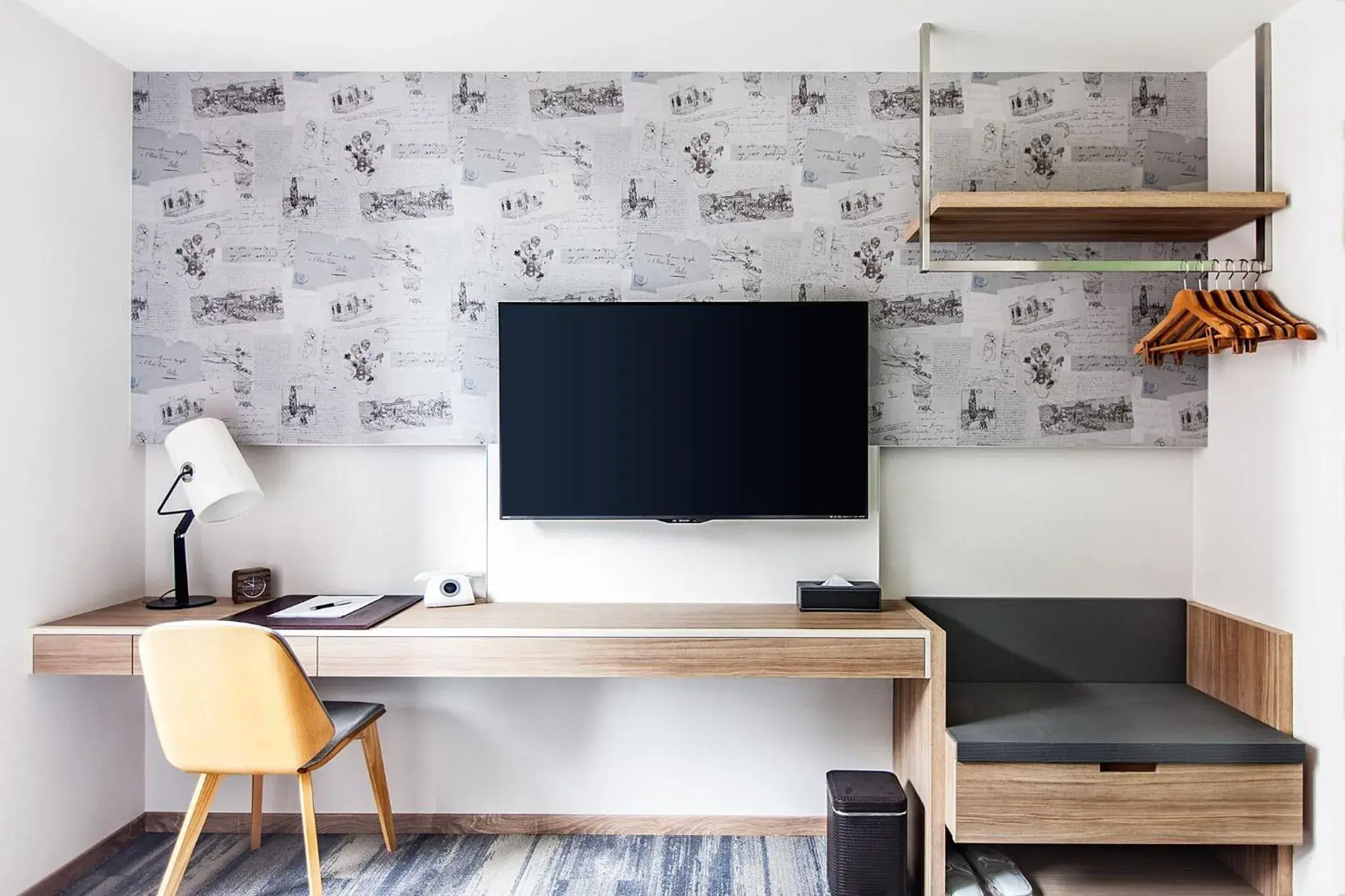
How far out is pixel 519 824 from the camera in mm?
2799

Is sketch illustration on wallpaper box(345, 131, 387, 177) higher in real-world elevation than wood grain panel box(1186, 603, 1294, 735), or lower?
higher

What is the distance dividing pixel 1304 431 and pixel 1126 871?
133cm

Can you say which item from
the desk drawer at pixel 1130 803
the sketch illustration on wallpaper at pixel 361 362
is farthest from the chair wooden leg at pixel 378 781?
the desk drawer at pixel 1130 803

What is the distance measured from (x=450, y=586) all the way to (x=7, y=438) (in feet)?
4.09

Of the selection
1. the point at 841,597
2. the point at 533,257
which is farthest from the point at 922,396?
the point at 533,257

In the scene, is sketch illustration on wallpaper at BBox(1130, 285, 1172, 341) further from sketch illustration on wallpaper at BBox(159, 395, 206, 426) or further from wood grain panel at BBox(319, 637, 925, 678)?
sketch illustration on wallpaper at BBox(159, 395, 206, 426)

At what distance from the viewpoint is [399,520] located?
111 inches

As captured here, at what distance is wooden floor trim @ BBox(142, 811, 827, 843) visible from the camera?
278cm

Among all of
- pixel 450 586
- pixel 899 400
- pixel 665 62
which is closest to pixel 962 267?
pixel 899 400

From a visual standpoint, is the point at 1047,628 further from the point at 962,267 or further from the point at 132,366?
the point at 132,366

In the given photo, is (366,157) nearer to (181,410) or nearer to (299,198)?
(299,198)

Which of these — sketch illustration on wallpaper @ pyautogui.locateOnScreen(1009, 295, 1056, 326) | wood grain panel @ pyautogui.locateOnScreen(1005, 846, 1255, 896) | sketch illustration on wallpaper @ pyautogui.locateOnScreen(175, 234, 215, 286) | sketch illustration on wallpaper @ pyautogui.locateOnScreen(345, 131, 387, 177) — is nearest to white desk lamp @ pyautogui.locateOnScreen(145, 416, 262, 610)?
sketch illustration on wallpaper @ pyautogui.locateOnScreen(175, 234, 215, 286)

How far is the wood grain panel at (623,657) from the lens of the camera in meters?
2.33

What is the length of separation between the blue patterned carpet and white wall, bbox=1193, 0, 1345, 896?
4.55 feet
